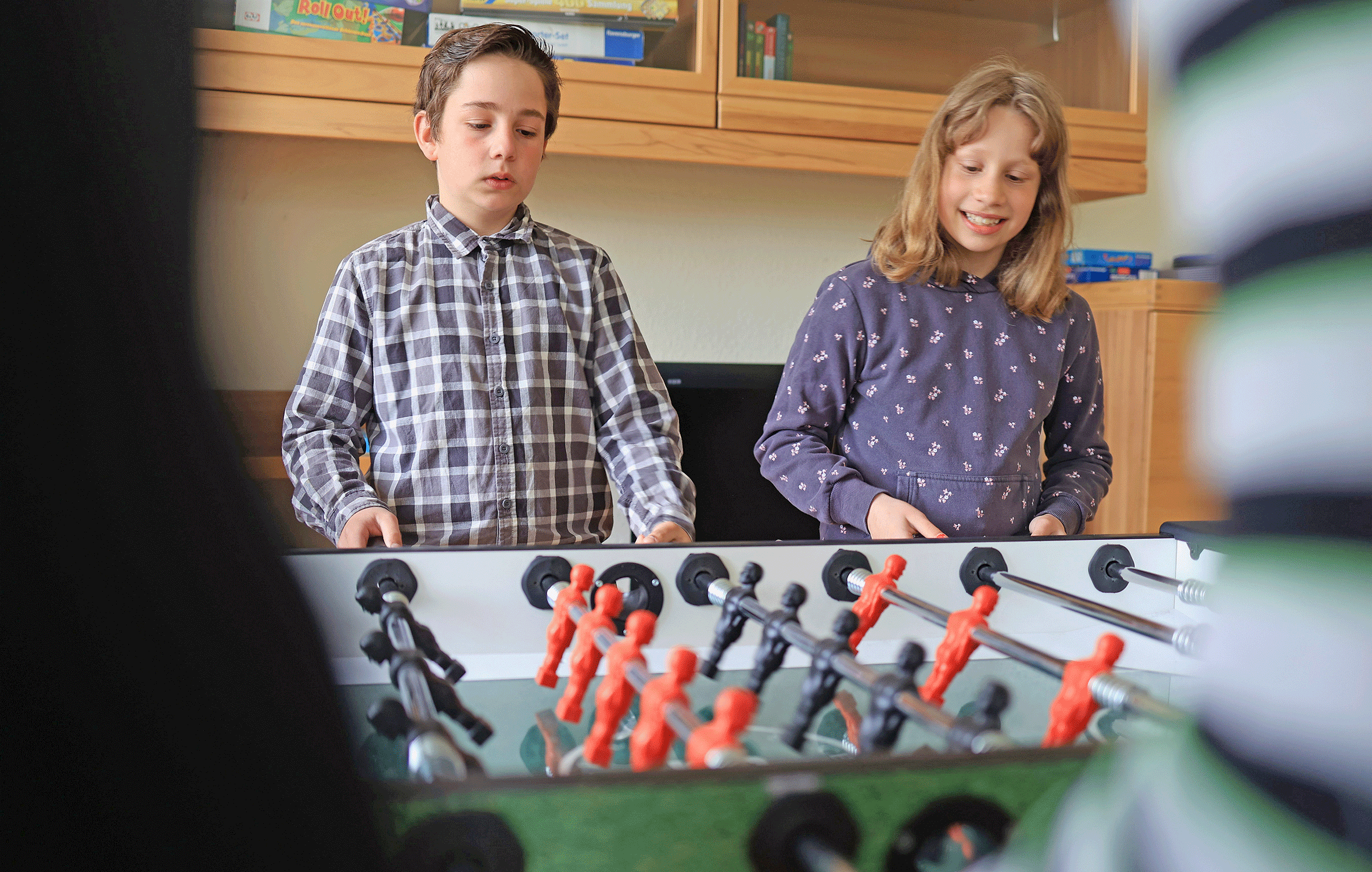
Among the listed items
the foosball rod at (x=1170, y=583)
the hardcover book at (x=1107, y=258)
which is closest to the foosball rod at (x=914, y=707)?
the foosball rod at (x=1170, y=583)

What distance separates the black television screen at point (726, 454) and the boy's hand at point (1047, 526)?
700mm

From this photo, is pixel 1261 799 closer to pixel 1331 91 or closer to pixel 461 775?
pixel 1331 91

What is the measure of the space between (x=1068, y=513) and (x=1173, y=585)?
Result: 370 millimetres

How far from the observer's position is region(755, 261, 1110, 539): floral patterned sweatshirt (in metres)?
1.16

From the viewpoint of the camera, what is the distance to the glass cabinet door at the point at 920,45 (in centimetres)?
185

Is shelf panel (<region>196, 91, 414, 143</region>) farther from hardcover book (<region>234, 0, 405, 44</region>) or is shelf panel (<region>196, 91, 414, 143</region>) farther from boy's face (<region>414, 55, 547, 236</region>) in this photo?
boy's face (<region>414, 55, 547, 236</region>)

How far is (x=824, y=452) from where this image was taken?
117 centimetres

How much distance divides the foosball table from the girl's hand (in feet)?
0.58

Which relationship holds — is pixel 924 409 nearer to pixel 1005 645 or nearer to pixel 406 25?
pixel 1005 645

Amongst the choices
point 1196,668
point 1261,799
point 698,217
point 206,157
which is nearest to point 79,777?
point 206,157

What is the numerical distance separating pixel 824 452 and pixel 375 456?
0.52 meters

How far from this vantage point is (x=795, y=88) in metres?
1.85

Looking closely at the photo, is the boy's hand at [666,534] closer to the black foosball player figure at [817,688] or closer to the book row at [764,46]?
the black foosball player figure at [817,688]

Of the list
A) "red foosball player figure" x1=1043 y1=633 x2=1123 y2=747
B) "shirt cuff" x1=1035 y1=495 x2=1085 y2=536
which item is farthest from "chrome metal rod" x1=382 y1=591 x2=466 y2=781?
"shirt cuff" x1=1035 y1=495 x2=1085 y2=536
